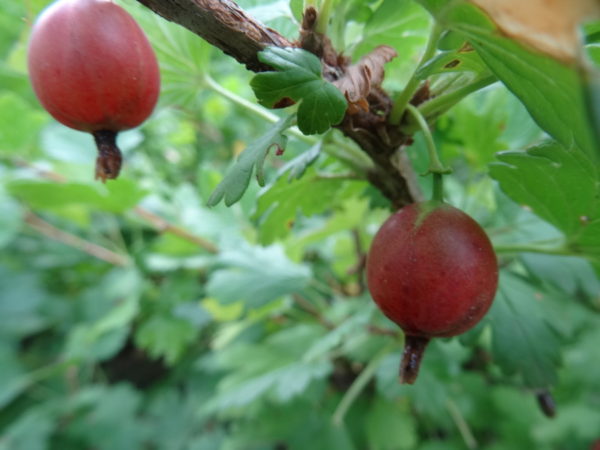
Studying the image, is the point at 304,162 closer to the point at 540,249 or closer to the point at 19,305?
the point at 540,249

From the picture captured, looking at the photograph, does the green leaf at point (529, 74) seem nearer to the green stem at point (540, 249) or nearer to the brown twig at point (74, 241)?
the green stem at point (540, 249)

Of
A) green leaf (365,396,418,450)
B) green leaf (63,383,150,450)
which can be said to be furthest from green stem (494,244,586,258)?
green leaf (63,383,150,450)

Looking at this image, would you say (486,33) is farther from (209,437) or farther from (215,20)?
(209,437)

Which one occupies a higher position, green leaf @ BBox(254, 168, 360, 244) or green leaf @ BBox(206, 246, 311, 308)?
green leaf @ BBox(254, 168, 360, 244)

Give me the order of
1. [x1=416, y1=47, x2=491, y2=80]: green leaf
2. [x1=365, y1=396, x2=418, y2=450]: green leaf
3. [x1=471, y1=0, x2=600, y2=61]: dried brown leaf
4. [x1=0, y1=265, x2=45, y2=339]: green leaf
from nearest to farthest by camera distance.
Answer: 1. [x1=471, y1=0, x2=600, y2=61]: dried brown leaf
2. [x1=416, y1=47, x2=491, y2=80]: green leaf
3. [x1=365, y1=396, x2=418, y2=450]: green leaf
4. [x1=0, y1=265, x2=45, y2=339]: green leaf

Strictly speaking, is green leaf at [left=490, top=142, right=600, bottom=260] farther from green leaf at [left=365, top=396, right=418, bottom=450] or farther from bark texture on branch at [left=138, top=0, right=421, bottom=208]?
green leaf at [left=365, top=396, right=418, bottom=450]

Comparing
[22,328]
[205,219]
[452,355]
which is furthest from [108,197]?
[22,328]

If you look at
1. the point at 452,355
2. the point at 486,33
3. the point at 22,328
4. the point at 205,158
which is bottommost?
the point at 22,328
